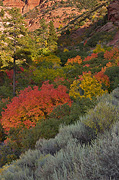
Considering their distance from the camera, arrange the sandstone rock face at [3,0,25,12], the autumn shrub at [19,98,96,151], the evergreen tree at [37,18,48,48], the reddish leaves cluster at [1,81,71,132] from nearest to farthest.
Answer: the autumn shrub at [19,98,96,151], the reddish leaves cluster at [1,81,71,132], the evergreen tree at [37,18,48,48], the sandstone rock face at [3,0,25,12]

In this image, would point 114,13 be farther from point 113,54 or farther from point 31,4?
point 31,4

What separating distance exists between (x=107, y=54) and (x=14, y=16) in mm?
15829

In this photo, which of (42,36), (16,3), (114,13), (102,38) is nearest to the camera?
(102,38)

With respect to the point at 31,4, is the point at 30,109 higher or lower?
lower

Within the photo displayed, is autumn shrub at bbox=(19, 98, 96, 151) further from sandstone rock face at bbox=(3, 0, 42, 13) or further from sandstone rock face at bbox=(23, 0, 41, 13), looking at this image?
sandstone rock face at bbox=(23, 0, 41, 13)

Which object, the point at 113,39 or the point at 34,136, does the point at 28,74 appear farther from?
the point at 113,39

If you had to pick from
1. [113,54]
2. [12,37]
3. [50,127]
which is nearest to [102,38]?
[113,54]

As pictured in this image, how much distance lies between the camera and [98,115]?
366cm

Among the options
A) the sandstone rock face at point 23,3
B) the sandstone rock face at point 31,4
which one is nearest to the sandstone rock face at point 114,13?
the sandstone rock face at point 23,3

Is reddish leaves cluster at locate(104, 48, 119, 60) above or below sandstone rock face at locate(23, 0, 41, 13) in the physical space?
below

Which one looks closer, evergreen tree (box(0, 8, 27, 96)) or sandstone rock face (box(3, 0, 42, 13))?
evergreen tree (box(0, 8, 27, 96))

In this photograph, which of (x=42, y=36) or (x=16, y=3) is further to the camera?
(x=16, y=3)

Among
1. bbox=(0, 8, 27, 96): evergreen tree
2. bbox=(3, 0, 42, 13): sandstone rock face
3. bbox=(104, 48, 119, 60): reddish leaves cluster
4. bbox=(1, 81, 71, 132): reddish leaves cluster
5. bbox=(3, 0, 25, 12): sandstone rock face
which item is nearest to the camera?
bbox=(1, 81, 71, 132): reddish leaves cluster

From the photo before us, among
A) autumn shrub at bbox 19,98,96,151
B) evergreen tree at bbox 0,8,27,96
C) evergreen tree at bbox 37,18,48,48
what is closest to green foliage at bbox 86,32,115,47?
evergreen tree at bbox 37,18,48,48
